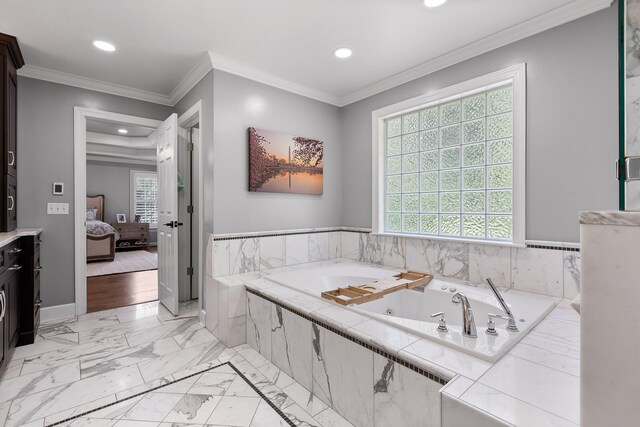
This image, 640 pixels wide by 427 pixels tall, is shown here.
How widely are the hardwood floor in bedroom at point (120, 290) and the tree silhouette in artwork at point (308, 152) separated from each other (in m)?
2.37

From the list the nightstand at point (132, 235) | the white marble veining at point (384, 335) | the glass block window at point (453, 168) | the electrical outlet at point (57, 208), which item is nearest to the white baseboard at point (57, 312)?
the electrical outlet at point (57, 208)

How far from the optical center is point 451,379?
3.78 feet

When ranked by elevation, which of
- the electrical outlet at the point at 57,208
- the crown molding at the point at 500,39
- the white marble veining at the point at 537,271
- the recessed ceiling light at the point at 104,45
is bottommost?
the white marble veining at the point at 537,271

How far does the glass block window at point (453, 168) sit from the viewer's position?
243cm

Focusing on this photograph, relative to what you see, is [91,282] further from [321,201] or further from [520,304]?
[520,304]

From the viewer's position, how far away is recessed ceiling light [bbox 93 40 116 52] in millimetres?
2384

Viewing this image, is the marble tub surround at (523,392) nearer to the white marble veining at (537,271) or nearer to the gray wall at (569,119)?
the white marble veining at (537,271)

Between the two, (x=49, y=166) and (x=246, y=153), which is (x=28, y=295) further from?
(x=246, y=153)

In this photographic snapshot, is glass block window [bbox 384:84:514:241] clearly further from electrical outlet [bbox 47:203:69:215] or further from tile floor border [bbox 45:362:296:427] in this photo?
electrical outlet [bbox 47:203:69:215]

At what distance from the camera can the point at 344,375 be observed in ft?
5.20

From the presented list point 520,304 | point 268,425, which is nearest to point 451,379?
point 268,425

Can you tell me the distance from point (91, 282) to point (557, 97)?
554 centimetres

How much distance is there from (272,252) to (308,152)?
1121mm

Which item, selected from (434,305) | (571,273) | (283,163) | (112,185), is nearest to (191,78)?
(283,163)
